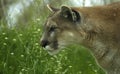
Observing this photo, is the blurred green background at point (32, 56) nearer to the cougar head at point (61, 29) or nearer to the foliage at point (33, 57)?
the foliage at point (33, 57)

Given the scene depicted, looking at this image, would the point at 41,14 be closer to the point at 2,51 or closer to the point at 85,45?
the point at 2,51

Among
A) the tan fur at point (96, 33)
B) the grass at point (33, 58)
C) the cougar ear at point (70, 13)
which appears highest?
the cougar ear at point (70, 13)

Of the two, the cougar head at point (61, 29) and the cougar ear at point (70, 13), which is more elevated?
the cougar ear at point (70, 13)

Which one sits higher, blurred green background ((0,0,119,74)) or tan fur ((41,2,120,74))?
tan fur ((41,2,120,74))

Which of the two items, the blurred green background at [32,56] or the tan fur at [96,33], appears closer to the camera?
the tan fur at [96,33]

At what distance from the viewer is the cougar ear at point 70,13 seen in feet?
23.5

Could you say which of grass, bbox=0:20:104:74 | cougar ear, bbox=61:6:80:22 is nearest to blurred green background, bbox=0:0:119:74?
grass, bbox=0:20:104:74

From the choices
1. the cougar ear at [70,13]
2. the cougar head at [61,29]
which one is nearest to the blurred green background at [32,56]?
the cougar head at [61,29]

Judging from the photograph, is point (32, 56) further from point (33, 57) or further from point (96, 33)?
point (96, 33)

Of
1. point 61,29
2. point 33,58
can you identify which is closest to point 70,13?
point 61,29

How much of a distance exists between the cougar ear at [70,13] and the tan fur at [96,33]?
4 centimetres

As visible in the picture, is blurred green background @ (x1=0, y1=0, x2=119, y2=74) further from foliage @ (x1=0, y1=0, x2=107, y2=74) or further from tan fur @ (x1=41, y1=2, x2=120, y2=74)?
tan fur @ (x1=41, y1=2, x2=120, y2=74)

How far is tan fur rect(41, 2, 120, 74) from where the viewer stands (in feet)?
23.5

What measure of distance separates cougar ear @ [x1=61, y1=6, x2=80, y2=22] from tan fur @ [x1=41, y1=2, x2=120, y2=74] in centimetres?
4
